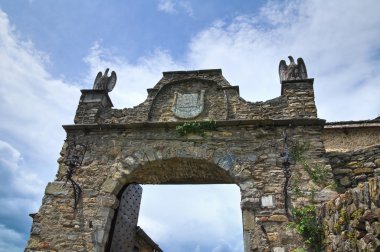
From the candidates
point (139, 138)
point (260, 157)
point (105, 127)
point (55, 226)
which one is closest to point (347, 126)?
point (260, 157)

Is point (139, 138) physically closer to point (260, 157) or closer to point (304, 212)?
point (260, 157)

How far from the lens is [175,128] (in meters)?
6.33

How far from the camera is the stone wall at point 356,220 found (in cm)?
267

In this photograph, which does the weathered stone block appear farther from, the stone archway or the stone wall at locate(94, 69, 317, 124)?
the stone wall at locate(94, 69, 317, 124)

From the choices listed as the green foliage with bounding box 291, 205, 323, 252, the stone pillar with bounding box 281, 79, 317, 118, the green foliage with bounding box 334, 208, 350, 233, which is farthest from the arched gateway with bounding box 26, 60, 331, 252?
the green foliage with bounding box 334, 208, 350, 233

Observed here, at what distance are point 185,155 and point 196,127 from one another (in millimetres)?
658

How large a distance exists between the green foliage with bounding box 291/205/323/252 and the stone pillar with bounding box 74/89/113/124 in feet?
15.5

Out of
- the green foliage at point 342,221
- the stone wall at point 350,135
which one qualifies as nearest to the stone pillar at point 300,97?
the green foliage at point 342,221

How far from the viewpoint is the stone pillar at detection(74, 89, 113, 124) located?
22.4ft

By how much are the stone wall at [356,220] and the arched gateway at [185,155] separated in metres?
1.09

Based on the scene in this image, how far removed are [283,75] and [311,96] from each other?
856 mm

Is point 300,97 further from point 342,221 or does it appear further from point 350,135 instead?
point 350,135

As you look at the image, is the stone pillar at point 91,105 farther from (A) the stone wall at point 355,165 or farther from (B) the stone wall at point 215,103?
(A) the stone wall at point 355,165

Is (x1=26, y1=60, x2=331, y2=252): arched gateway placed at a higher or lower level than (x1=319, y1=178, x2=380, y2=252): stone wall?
higher
